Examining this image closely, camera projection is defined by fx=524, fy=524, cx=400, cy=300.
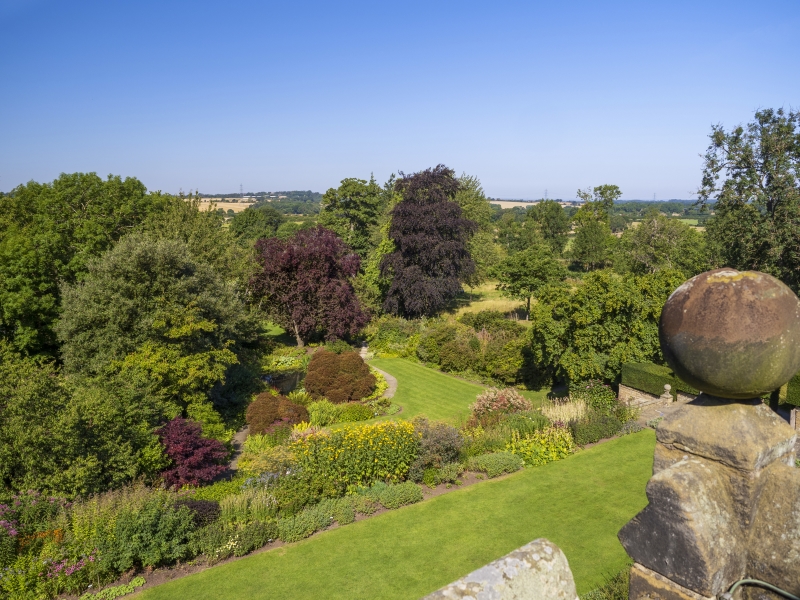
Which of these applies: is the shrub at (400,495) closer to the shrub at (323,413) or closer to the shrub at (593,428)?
the shrub at (593,428)

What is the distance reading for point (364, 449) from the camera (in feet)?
39.7

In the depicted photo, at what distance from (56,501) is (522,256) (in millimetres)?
29246

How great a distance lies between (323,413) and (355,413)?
1078 millimetres

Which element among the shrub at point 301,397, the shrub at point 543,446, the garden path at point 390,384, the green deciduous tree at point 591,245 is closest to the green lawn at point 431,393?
the garden path at point 390,384

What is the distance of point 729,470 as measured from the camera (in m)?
2.96

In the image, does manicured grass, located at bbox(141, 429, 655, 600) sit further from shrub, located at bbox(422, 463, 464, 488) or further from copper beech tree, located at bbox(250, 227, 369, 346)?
copper beech tree, located at bbox(250, 227, 369, 346)

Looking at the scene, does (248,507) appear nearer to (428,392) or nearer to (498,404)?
(498,404)

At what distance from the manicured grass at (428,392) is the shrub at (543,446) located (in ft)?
9.49

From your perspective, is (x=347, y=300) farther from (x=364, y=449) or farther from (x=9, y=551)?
(x=9, y=551)

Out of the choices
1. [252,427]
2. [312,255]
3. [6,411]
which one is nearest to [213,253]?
[312,255]

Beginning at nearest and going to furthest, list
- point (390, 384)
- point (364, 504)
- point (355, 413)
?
point (364, 504) → point (355, 413) → point (390, 384)

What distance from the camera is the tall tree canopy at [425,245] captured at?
3080 cm

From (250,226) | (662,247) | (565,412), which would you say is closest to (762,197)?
(662,247)

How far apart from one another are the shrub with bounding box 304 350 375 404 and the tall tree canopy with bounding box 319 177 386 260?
2744 cm
